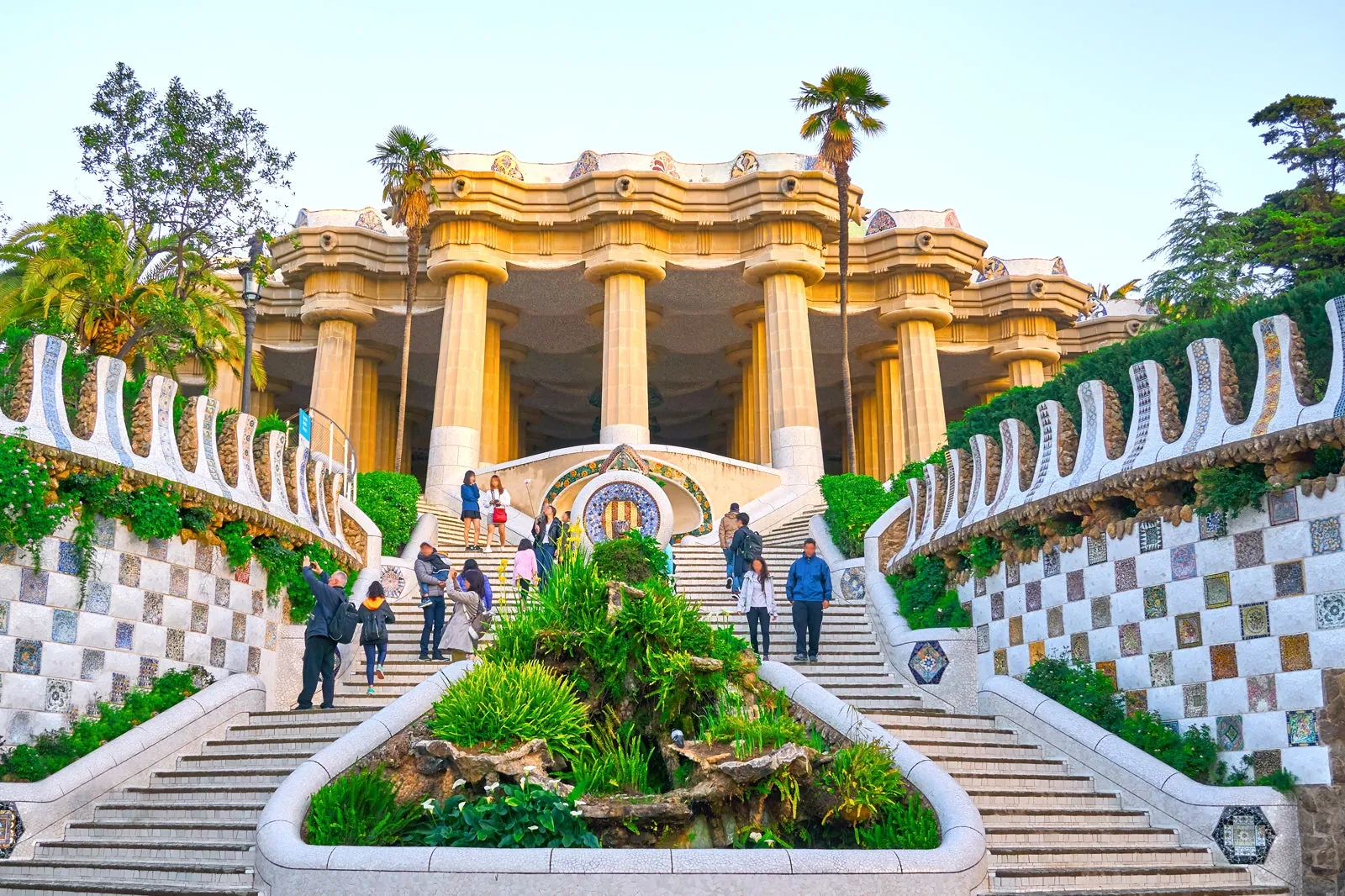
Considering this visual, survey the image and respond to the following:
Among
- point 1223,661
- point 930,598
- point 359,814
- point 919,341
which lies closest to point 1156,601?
point 1223,661

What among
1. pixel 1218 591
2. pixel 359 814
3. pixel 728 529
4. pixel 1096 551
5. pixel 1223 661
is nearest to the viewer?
pixel 359 814

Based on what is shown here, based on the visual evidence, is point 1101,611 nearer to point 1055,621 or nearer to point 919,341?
point 1055,621

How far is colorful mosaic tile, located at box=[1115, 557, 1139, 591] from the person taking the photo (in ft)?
44.8

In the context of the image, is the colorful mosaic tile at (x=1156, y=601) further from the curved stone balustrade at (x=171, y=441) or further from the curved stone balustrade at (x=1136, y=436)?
the curved stone balustrade at (x=171, y=441)

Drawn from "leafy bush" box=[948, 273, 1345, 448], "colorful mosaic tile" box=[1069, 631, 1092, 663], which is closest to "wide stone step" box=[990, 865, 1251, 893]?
"colorful mosaic tile" box=[1069, 631, 1092, 663]

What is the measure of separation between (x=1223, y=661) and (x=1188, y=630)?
53 cm

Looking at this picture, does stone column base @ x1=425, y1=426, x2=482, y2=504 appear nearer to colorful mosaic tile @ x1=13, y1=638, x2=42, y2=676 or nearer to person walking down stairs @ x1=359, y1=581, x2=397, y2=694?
person walking down stairs @ x1=359, y1=581, x2=397, y2=694

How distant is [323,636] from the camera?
47.4 feet

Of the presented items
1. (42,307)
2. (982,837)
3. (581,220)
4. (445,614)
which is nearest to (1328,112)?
(581,220)

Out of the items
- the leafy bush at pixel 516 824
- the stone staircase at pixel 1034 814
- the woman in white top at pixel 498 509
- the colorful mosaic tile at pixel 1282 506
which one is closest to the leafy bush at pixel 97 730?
the leafy bush at pixel 516 824

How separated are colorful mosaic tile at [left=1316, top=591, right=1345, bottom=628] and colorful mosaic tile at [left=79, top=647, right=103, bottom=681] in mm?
11463

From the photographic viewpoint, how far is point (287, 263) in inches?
1492

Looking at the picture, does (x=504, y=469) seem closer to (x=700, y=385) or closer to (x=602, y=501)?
(x=602, y=501)

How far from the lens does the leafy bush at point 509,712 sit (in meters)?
11.3
